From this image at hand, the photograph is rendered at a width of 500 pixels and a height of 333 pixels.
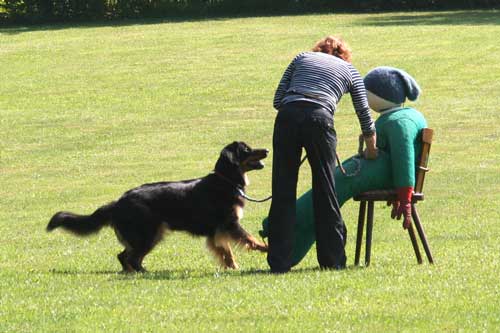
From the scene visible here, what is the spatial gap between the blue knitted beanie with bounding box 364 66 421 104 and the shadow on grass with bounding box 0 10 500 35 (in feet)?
102

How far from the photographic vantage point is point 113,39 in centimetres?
4009

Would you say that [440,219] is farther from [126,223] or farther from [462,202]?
[126,223]

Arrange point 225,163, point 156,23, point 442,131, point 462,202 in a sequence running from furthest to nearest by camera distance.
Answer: point 156,23
point 442,131
point 462,202
point 225,163

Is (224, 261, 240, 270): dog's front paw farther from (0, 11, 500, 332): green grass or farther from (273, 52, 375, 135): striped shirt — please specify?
(273, 52, 375, 135): striped shirt

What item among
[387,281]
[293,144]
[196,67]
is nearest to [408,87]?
[293,144]

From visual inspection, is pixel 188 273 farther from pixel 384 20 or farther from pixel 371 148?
pixel 384 20

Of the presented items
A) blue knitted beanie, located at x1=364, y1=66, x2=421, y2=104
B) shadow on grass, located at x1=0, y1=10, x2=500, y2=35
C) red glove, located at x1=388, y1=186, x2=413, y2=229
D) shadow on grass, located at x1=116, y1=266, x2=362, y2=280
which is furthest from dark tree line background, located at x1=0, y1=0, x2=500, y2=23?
red glove, located at x1=388, y1=186, x2=413, y2=229

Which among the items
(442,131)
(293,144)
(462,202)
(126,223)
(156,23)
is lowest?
(156,23)

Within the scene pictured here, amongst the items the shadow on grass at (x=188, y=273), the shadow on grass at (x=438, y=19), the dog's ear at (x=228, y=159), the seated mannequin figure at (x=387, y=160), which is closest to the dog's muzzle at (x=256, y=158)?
the dog's ear at (x=228, y=159)

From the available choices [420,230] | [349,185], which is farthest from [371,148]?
[420,230]

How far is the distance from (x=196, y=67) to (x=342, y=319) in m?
26.3

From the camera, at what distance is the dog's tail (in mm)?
10727

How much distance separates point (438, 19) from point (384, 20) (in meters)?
1.90

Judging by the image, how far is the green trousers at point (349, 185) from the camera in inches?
383
